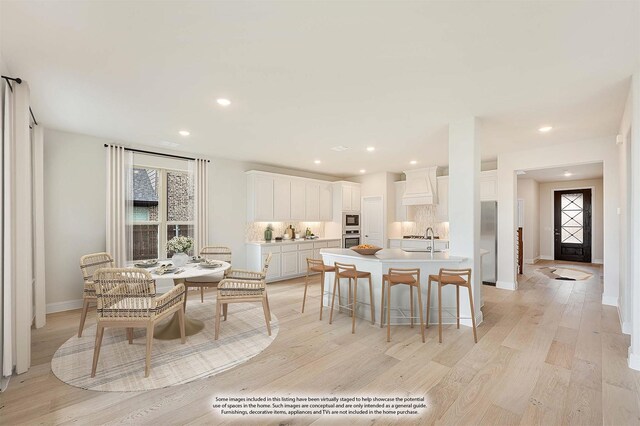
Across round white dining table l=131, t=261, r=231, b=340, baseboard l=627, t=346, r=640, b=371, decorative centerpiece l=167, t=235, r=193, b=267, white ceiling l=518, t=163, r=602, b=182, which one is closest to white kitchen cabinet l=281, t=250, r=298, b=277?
round white dining table l=131, t=261, r=231, b=340

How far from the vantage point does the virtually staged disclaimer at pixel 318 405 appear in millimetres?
2029

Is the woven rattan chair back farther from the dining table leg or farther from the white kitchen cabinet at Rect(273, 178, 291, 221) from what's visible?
the white kitchen cabinet at Rect(273, 178, 291, 221)

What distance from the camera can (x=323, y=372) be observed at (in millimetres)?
2545

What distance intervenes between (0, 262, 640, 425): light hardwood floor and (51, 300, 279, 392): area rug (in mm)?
104

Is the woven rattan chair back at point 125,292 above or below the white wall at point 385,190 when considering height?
below

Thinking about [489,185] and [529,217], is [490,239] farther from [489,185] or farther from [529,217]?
[529,217]

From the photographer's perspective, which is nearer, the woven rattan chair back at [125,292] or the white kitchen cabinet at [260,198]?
the woven rattan chair back at [125,292]

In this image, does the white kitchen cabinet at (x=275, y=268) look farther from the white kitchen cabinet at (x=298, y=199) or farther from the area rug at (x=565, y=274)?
the area rug at (x=565, y=274)

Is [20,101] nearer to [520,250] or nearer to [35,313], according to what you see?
[35,313]

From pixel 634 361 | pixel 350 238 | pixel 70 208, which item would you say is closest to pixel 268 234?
pixel 350 238

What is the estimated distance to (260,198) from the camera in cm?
616

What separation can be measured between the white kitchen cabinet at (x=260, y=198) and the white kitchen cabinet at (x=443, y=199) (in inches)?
159

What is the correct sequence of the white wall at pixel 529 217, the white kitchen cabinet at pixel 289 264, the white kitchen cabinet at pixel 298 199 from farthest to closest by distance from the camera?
the white wall at pixel 529 217 → the white kitchen cabinet at pixel 298 199 → the white kitchen cabinet at pixel 289 264

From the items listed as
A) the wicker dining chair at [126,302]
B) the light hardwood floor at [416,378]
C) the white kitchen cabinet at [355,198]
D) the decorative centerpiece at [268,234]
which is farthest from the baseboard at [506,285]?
the wicker dining chair at [126,302]
